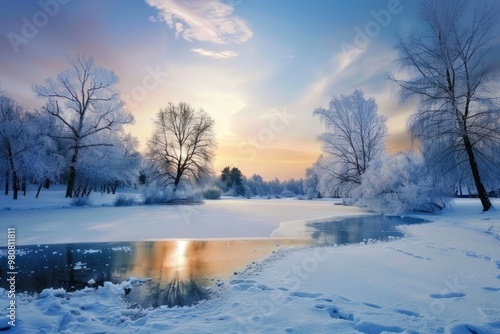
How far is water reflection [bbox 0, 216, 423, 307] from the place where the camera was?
4836 mm

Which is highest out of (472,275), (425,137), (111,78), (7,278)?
(111,78)

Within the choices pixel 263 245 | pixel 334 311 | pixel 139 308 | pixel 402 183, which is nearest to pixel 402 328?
pixel 334 311

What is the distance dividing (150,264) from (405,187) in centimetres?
1685

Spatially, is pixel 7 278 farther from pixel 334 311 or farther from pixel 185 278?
pixel 334 311

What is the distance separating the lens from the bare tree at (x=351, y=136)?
1003 inches

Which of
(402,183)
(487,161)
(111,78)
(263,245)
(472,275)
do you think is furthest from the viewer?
(111,78)

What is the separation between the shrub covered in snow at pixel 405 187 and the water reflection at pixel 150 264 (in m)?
10.1

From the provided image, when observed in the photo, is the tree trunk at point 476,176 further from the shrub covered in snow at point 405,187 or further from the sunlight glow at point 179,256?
the sunlight glow at point 179,256

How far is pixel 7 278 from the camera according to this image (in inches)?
213

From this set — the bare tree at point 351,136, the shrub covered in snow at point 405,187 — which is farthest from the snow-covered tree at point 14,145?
the shrub covered in snow at point 405,187

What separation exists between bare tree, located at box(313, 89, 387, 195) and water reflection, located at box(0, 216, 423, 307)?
55.6 ft

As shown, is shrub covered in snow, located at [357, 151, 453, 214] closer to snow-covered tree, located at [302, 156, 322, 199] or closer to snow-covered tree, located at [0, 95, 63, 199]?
snow-covered tree, located at [0, 95, 63, 199]

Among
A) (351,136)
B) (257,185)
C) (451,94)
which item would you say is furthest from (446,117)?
(257,185)

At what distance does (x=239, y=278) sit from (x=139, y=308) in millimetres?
1888
